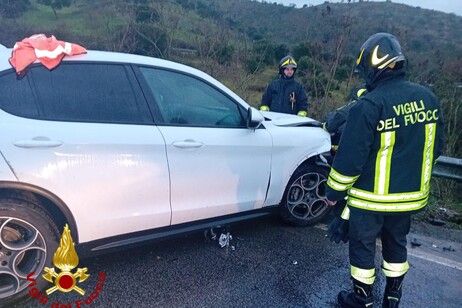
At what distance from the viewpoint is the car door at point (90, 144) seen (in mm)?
2275

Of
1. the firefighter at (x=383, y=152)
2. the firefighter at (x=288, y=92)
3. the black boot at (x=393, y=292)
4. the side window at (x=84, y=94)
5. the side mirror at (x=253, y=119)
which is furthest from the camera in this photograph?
the firefighter at (x=288, y=92)

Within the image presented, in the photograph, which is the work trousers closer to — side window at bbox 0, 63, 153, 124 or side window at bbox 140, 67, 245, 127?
side window at bbox 140, 67, 245, 127

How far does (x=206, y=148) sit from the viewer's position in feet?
9.47

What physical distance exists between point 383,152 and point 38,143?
6.85ft

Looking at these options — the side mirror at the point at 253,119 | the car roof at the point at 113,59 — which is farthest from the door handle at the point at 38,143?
the side mirror at the point at 253,119

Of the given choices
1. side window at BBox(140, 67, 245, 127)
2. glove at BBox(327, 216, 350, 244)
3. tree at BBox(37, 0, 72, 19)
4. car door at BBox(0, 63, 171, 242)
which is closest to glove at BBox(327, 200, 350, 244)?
glove at BBox(327, 216, 350, 244)

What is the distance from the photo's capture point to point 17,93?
2.33 metres

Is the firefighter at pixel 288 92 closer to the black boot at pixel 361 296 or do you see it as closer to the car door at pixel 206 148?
the car door at pixel 206 148

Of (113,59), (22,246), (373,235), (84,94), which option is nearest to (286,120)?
(373,235)

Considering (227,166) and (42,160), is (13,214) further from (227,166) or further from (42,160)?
(227,166)

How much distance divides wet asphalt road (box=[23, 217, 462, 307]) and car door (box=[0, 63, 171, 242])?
43cm

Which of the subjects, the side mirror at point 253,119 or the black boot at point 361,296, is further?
the side mirror at point 253,119

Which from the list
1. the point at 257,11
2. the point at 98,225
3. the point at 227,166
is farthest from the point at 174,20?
the point at 257,11

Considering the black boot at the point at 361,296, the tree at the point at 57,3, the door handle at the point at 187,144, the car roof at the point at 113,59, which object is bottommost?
the black boot at the point at 361,296
